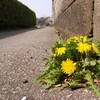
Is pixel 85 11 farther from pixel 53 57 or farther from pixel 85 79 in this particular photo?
pixel 85 79

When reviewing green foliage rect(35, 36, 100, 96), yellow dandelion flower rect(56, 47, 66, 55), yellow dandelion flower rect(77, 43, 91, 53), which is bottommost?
green foliage rect(35, 36, 100, 96)

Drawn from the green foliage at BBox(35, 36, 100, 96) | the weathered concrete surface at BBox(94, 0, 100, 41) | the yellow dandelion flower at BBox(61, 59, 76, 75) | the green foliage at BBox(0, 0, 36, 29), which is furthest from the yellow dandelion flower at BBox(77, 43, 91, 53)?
the green foliage at BBox(0, 0, 36, 29)

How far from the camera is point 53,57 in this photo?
2.63 meters

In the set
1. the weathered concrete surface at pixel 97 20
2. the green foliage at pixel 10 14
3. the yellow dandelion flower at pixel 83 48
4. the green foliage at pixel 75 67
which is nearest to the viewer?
the green foliage at pixel 75 67

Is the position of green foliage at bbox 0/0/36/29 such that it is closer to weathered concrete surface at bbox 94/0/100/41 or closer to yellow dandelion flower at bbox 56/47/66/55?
weathered concrete surface at bbox 94/0/100/41

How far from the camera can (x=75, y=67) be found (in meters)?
2.37

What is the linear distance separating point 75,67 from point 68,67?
2.6 inches

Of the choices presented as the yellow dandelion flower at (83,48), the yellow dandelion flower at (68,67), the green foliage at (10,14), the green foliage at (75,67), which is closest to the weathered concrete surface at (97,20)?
the green foliage at (75,67)

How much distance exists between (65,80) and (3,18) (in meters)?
17.0

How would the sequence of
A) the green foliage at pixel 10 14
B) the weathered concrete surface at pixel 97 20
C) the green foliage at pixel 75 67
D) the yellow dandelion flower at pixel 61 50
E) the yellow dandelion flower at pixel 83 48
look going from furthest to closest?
1. the green foliage at pixel 10 14
2. the weathered concrete surface at pixel 97 20
3. the yellow dandelion flower at pixel 61 50
4. the yellow dandelion flower at pixel 83 48
5. the green foliage at pixel 75 67

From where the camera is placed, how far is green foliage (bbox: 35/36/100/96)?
7.51ft

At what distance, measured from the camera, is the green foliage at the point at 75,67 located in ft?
7.51

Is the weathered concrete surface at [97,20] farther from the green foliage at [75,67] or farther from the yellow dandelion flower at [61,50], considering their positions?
the yellow dandelion flower at [61,50]

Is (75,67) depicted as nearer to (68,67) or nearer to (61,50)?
(68,67)
